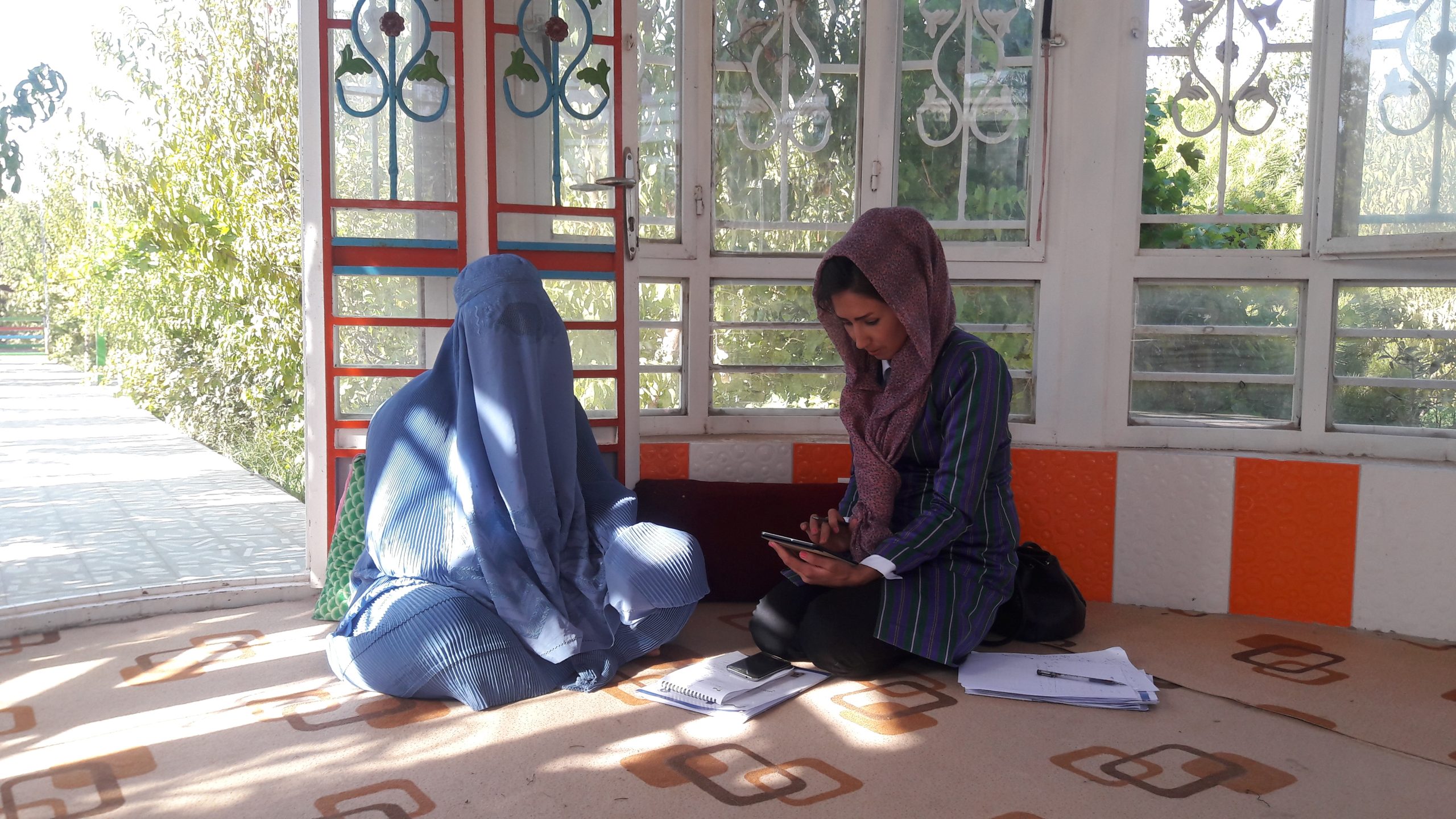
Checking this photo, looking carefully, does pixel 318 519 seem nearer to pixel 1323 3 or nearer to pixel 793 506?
pixel 793 506

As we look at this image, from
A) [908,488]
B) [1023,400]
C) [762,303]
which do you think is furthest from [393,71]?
[1023,400]

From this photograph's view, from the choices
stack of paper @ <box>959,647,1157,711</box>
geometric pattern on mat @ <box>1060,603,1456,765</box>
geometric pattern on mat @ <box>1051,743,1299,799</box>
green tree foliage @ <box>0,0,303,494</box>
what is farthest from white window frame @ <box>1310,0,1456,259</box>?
green tree foliage @ <box>0,0,303,494</box>

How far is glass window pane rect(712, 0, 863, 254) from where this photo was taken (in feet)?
9.74

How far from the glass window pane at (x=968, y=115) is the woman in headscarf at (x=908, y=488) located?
794 millimetres

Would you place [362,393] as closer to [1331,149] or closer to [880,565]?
[880,565]

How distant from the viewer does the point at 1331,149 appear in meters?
2.59

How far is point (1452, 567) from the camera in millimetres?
2432

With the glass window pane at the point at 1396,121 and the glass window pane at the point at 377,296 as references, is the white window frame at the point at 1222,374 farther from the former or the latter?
the glass window pane at the point at 377,296

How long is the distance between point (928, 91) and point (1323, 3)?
102cm

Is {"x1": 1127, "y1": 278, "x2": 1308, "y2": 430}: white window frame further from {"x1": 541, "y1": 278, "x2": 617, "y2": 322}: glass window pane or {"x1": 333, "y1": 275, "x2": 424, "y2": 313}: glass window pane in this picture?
{"x1": 333, "y1": 275, "x2": 424, "y2": 313}: glass window pane

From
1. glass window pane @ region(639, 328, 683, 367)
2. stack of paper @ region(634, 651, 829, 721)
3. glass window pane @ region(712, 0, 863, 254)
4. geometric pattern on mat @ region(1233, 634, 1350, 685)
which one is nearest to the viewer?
stack of paper @ region(634, 651, 829, 721)

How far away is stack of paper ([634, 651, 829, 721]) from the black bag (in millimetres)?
523

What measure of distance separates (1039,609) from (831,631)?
60 centimetres

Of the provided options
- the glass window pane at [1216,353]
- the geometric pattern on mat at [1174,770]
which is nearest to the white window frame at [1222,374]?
the glass window pane at [1216,353]
